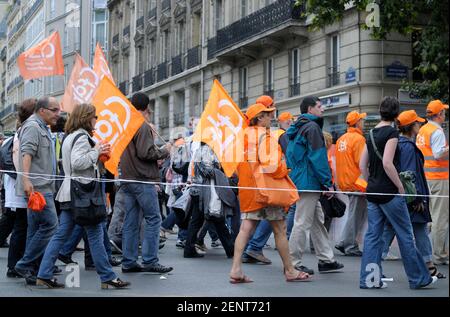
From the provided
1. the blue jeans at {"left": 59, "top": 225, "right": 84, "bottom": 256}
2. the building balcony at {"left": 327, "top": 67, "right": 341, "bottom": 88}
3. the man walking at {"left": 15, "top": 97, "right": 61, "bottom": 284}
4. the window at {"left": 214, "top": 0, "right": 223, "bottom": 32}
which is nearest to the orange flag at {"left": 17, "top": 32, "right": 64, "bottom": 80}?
the building balcony at {"left": 327, "top": 67, "right": 341, "bottom": 88}

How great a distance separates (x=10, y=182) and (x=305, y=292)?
3.92 metres

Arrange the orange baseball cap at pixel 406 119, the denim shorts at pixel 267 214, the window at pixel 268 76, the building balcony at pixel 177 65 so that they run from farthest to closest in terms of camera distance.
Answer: the building balcony at pixel 177 65
the window at pixel 268 76
the orange baseball cap at pixel 406 119
the denim shorts at pixel 267 214

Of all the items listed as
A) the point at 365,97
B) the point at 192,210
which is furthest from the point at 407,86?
the point at 192,210

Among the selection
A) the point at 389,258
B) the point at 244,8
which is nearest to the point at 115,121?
the point at 389,258

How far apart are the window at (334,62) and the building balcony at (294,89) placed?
2.29 meters

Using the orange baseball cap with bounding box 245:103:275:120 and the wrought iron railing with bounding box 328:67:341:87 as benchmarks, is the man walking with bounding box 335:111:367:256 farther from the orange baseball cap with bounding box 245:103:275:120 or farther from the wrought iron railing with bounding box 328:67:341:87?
the wrought iron railing with bounding box 328:67:341:87

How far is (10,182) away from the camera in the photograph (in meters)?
9.80


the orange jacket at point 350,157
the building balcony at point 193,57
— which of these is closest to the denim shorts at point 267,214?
the orange jacket at point 350,157

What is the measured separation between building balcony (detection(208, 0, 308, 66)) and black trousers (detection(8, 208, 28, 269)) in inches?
769

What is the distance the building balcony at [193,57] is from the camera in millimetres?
38688

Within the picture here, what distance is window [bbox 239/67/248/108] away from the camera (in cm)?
3300

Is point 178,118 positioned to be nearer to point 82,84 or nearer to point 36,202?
point 82,84

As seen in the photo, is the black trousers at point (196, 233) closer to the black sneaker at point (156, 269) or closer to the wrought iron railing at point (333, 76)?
the black sneaker at point (156, 269)
